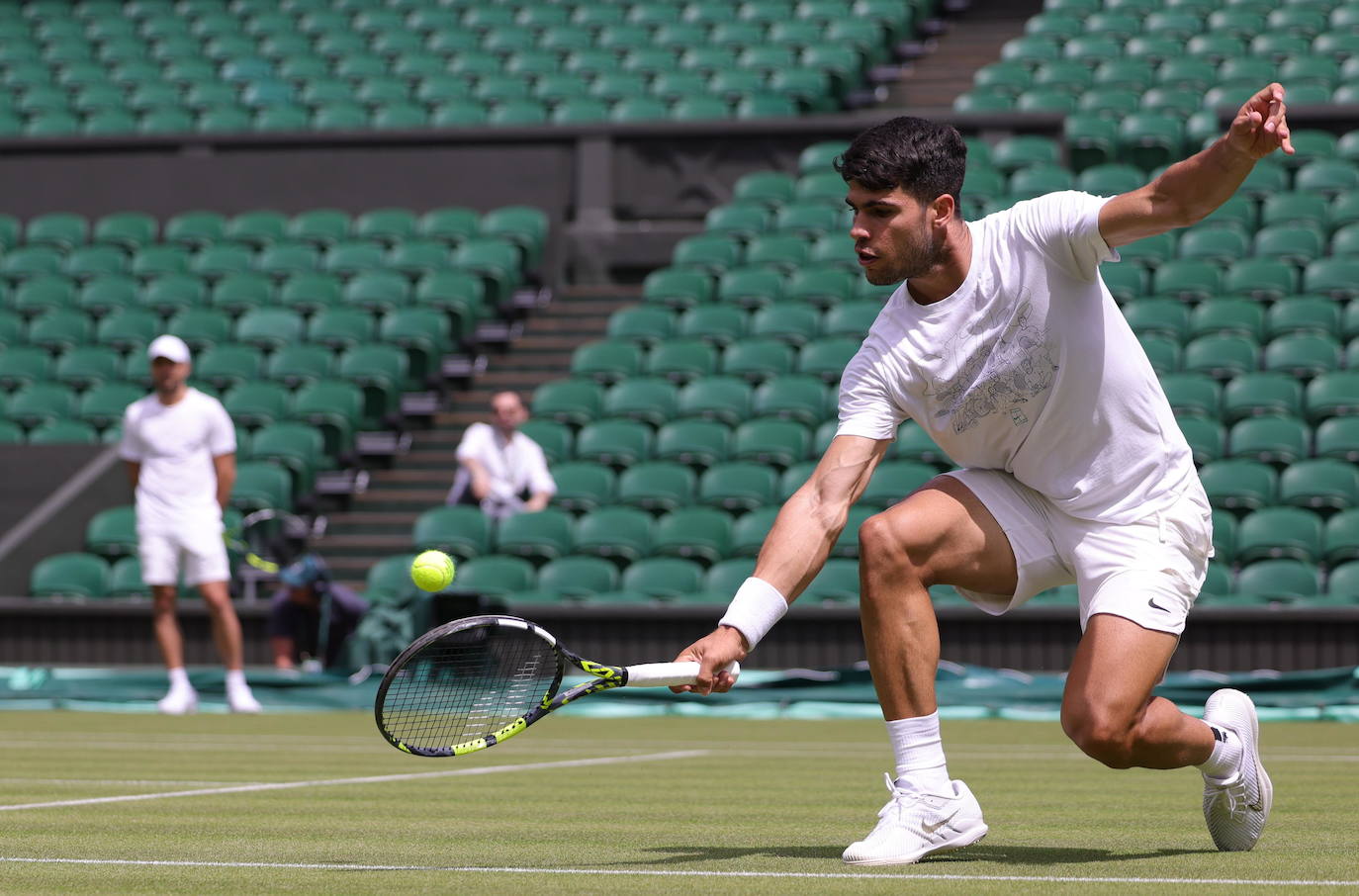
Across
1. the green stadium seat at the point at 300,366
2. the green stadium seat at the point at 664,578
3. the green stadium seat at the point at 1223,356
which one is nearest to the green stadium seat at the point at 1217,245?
the green stadium seat at the point at 1223,356

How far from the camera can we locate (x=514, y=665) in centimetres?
437

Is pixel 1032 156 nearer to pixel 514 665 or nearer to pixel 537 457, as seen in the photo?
pixel 537 457

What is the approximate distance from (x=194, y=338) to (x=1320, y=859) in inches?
514

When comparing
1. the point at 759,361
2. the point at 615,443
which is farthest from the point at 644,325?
the point at 615,443

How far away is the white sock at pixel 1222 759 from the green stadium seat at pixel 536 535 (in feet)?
28.6

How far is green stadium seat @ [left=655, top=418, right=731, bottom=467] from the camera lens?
13828 mm

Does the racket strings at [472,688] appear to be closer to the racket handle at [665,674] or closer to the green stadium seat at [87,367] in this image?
the racket handle at [665,674]

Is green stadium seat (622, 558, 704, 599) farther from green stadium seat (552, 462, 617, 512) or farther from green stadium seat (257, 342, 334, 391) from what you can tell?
green stadium seat (257, 342, 334, 391)

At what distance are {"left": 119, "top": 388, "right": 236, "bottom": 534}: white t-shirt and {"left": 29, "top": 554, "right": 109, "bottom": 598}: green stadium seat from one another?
238cm

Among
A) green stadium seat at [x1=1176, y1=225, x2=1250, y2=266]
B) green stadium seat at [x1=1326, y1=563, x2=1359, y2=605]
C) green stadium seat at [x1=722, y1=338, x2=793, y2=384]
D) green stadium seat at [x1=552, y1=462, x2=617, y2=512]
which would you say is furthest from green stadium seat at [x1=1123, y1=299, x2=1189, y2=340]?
green stadium seat at [x1=552, y1=462, x2=617, y2=512]

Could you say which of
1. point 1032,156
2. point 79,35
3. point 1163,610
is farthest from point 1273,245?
point 79,35

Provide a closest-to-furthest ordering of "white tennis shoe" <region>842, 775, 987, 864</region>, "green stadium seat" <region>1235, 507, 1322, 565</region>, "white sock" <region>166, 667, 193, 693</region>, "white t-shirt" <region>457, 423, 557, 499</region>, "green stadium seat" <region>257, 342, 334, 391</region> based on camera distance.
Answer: "white tennis shoe" <region>842, 775, 987, 864</region>, "white sock" <region>166, 667, 193, 693</region>, "green stadium seat" <region>1235, 507, 1322, 565</region>, "white t-shirt" <region>457, 423, 557, 499</region>, "green stadium seat" <region>257, 342, 334, 391</region>

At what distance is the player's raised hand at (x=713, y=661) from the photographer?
398cm

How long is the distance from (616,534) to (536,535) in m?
0.52
